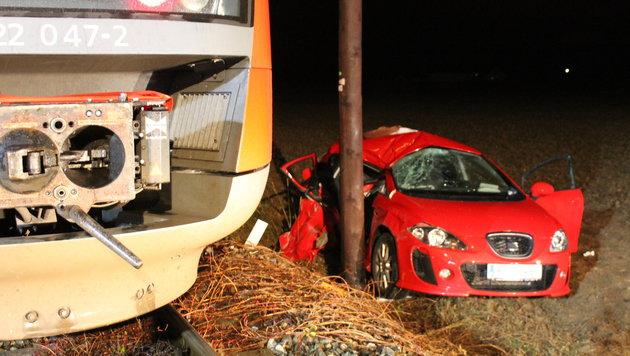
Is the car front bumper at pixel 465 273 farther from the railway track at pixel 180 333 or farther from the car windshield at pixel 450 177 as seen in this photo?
the railway track at pixel 180 333

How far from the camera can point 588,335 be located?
614 centimetres

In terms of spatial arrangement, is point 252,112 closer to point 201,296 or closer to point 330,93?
point 201,296

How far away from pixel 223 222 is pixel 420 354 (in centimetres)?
143

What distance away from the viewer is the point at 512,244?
6.67 metres

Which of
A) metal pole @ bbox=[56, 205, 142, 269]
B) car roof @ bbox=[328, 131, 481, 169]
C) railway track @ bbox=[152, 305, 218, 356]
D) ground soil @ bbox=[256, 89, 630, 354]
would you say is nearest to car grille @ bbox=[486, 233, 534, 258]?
ground soil @ bbox=[256, 89, 630, 354]

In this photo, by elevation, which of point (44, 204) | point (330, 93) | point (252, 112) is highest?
point (252, 112)

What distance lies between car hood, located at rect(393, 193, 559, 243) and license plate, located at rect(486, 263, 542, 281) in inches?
10.5

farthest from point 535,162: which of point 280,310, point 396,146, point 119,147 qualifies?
point 119,147

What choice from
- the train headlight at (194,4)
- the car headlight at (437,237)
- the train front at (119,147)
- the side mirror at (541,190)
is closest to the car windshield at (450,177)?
the side mirror at (541,190)

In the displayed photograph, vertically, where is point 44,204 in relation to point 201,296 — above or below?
above

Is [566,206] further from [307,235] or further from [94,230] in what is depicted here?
[94,230]

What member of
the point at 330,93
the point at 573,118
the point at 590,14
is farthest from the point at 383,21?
the point at 573,118

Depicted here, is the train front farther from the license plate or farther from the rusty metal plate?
the license plate

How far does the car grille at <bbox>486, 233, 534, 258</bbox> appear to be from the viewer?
661 centimetres
